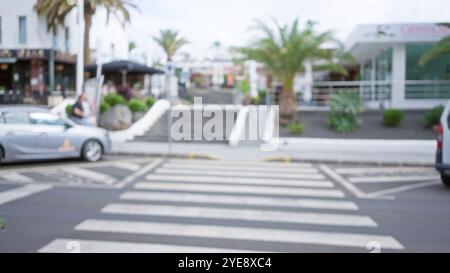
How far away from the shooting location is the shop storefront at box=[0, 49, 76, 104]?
848cm

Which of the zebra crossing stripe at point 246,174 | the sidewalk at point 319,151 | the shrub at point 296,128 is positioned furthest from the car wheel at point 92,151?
the shrub at point 296,128

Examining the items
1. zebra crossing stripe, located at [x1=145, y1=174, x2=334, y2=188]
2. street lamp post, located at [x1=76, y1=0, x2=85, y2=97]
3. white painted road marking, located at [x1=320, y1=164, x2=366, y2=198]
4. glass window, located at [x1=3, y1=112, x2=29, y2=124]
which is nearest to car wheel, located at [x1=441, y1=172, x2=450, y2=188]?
white painted road marking, located at [x1=320, y1=164, x2=366, y2=198]

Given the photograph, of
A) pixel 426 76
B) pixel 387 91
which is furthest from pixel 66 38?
pixel 426 76

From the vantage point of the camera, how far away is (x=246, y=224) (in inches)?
263

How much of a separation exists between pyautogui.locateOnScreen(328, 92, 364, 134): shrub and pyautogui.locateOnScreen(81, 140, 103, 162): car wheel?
9299mm

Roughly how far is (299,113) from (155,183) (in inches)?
507

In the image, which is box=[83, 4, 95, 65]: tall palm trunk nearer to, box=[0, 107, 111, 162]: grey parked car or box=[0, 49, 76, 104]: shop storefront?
box=[0, 49, 76, 104]: shop storefront

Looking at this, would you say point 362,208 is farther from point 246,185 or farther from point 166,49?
point 166,49

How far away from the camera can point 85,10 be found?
1600 cm

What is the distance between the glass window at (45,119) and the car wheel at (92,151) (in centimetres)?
87

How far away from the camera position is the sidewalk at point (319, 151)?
48.0 feet

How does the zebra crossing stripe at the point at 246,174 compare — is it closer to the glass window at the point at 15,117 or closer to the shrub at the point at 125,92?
Answer: the glass window at the point at 15,117

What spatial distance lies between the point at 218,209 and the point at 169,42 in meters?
36.8
